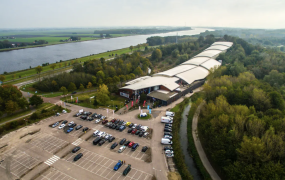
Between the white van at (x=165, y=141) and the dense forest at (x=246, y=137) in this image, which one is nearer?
the dense forest at (x=246, y=137)

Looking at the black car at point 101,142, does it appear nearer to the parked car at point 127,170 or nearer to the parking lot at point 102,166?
the parking lot at point 102,166

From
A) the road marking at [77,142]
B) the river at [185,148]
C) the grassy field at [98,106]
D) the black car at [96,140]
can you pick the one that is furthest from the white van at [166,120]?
the road marking at [77,142]

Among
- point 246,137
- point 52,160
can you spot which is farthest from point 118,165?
point 246,137

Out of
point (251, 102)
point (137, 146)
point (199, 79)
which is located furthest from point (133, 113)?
point (199, 79)

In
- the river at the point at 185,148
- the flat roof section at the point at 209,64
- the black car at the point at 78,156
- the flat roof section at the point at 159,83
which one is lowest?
the river at the point at 185,148

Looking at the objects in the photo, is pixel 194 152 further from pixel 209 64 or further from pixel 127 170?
pixel 209 64

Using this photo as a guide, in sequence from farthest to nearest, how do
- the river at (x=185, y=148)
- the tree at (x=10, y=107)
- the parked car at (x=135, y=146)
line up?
the tree at (x=10, y=107) → the parked car at (x=135, y=146) → the river at (x=185, y=148)

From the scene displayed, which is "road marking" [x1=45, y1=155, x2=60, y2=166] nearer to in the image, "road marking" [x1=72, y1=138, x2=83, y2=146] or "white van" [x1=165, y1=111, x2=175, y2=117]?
"road marking" [x1=72, y1=138, x2=83, y2=146]
